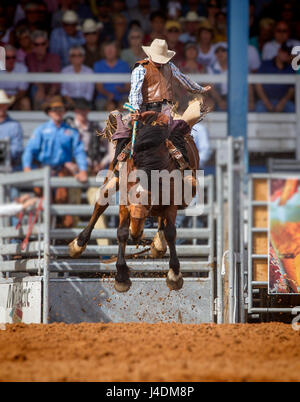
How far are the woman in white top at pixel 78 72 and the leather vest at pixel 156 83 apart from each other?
465 cm

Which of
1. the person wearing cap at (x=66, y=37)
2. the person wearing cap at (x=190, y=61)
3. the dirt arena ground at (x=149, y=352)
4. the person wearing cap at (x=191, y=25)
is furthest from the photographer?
the person wearing cap at (x=191, y=25)

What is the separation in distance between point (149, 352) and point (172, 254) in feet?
5.67

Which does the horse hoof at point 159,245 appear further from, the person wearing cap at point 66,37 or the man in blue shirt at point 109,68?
the person wearing cap at point 66,37

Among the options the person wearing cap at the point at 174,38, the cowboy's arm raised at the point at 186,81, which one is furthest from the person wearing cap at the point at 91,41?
the cowboy's arm raised at the point at 186,81

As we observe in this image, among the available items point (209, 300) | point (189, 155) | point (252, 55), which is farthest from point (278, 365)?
point (252, 55)

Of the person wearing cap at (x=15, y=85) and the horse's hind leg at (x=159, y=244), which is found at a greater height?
the person wearing cap at (x=15, y=85)

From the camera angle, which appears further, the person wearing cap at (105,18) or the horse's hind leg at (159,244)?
the person wearing cap at (105,18)

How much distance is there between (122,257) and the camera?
22.9 ft

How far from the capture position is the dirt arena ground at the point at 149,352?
4.74 meters

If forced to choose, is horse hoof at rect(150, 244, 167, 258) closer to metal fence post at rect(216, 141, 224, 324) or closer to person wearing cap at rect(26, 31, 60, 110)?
metal fence post at rect(216, 141, 224, 324)

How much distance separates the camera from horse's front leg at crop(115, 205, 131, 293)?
6965 mm

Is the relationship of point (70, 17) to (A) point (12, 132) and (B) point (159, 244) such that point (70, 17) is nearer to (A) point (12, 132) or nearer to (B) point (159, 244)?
(A) point (12, 132)

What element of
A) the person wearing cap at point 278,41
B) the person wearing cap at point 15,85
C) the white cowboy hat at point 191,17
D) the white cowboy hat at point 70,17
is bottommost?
the person wearing cap at point 15,85
